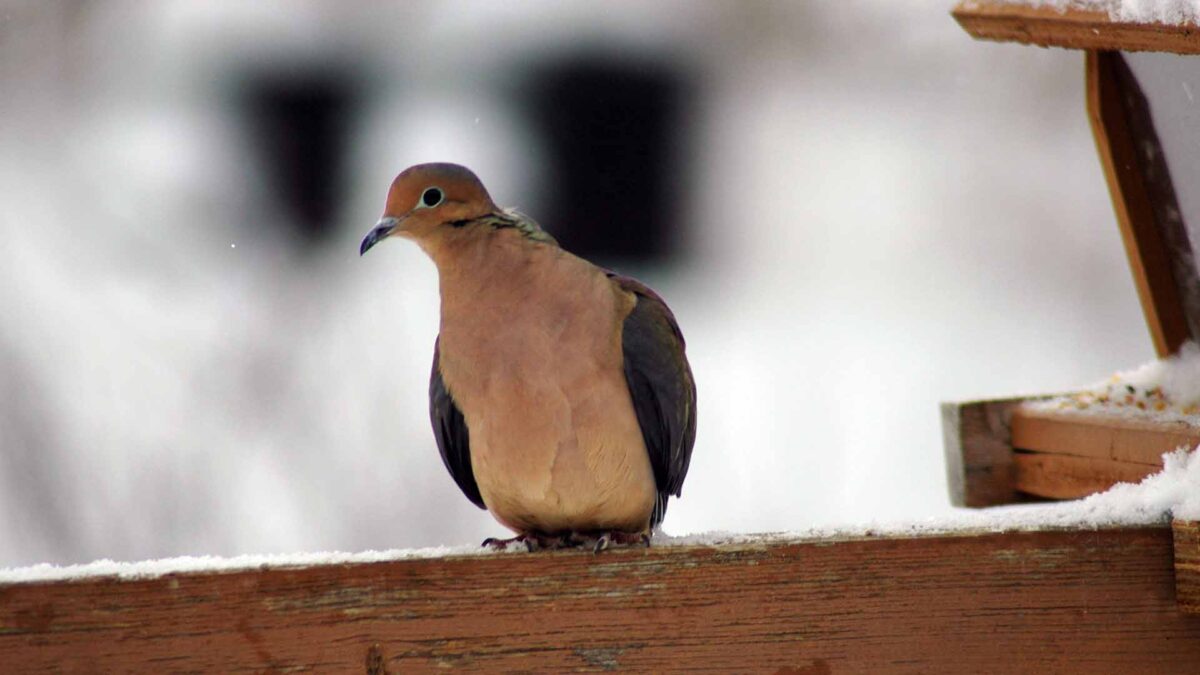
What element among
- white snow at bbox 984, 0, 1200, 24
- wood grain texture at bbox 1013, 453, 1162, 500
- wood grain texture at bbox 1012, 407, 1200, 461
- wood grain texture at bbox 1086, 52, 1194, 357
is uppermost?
white snow at bbox 984, 0, 1200, 24

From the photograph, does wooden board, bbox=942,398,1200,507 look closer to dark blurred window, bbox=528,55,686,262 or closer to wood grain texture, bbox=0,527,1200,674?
wood grain texture, bbox=0,527,1200,674

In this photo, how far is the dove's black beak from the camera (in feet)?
7.73

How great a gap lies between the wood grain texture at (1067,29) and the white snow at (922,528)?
0.63 metres

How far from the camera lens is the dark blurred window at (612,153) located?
5113mm

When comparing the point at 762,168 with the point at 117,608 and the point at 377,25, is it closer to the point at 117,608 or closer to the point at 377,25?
the point at 377,25

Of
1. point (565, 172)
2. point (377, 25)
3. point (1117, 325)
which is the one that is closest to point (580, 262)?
point (565, 172)

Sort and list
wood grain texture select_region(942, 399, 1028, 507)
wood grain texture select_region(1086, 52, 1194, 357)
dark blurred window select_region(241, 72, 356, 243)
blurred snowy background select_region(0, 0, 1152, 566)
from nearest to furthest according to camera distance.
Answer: wood grain texture select_region(1086, 52, 1194, 357) → wood grain texture select_region(942, 399, 1028, 507) → blurred snowy background select_region(0, 0, 1152, 566) → dark blurred window select_region(241, 72, 356, 243)

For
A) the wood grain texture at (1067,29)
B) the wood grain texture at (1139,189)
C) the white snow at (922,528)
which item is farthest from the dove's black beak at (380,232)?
the wood grain texture at (1139,189)

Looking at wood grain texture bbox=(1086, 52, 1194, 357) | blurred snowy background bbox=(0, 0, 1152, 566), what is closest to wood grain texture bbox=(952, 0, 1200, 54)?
wood grain texture bbox=(1086, 52, 1194, 357)

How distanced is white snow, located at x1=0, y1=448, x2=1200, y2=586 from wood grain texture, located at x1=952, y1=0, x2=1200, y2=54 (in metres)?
0.63

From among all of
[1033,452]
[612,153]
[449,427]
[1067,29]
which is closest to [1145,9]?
[1067,29]

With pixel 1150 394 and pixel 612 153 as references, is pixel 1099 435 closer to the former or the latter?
pixel 1150 394

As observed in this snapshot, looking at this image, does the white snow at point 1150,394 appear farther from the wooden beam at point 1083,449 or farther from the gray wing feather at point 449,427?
the gray wing feather at point 449,427

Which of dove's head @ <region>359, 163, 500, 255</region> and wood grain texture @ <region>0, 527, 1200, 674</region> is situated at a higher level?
dove's head @ <region>359, 163, 500, 255</region>
